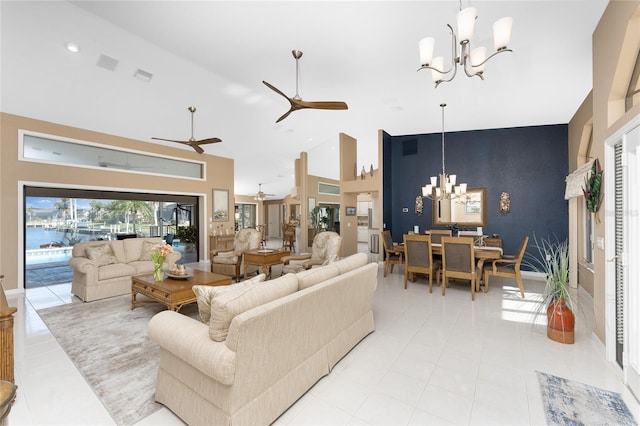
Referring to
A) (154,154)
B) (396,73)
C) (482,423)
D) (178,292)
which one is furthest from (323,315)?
(154,154)

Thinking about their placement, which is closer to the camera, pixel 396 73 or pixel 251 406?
pixel 251 406

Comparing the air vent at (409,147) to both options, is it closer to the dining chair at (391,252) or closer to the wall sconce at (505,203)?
the wall sconce at (505,203)

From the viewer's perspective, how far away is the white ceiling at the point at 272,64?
3.04 metres

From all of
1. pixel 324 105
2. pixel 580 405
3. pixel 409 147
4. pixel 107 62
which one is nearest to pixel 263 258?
pixel 324 105

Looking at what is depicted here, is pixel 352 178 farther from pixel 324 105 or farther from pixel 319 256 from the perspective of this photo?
pixel 324 105

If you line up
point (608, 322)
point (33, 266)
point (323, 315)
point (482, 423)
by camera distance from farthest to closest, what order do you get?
point (33, 266) → point (608, 322) → point (323, 315) → point (482, 423)

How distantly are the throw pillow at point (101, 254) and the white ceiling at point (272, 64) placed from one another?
259 centimetres

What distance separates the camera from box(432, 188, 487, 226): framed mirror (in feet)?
21.6

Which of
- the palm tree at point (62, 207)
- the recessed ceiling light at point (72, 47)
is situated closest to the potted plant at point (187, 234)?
the palm tree at point (62, 207)

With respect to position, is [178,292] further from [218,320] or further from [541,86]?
[541,86]

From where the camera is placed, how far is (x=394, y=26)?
3.16m

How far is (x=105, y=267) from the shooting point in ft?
15.3

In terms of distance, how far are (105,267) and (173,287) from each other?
2.03m

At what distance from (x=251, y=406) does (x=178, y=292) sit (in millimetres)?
2136
